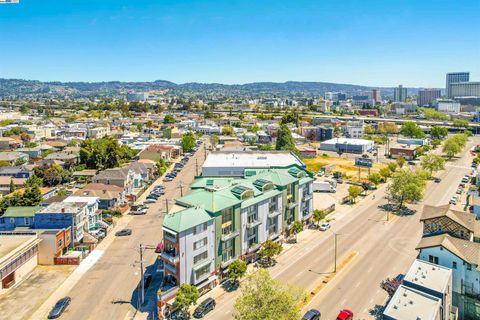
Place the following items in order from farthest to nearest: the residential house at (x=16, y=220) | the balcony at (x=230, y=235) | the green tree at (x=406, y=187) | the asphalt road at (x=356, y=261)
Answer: the green tree at (x=406, y=187)
the residential house at (x=16, y=220)
the balcony at (x=230, y=235)
the asphalt road at (x=356, y=261)

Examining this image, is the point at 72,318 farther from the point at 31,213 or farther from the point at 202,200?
the point at 31,213

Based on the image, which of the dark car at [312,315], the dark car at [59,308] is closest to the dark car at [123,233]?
the dark car at [59,308]

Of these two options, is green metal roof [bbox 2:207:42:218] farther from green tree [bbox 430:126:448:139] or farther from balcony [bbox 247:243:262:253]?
green tree [bbox 430:126:448:139]

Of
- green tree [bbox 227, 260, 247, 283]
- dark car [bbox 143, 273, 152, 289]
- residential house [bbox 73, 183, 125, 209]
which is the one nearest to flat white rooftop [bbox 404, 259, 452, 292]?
green tree [bbox 227, 260, 247, 283]

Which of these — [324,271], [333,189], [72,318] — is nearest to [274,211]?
[324,271]

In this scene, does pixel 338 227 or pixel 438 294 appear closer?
pixel 438 294

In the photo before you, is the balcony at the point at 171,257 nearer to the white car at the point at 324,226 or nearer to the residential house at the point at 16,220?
the residential house at the point at 16,220
